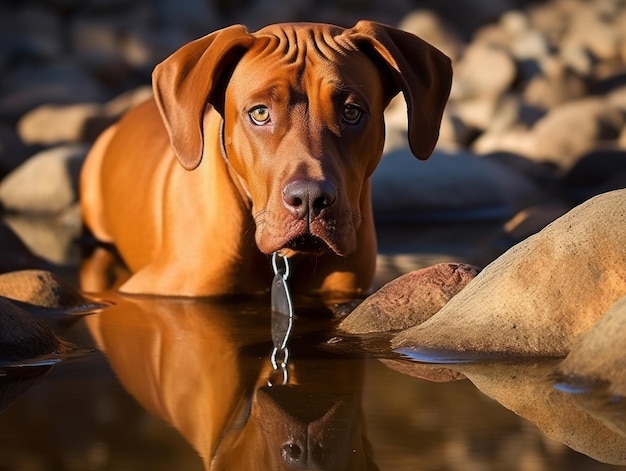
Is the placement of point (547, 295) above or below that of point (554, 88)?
above

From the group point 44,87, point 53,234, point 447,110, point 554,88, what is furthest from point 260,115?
point 554,88

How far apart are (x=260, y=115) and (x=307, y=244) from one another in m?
0.47

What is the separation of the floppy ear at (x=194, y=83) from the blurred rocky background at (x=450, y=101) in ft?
5.30

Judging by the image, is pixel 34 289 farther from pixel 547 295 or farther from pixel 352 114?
pixel 547 295

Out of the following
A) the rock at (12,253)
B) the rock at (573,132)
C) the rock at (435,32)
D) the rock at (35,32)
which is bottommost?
the rock at (435,32)

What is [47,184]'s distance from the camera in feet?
29.0

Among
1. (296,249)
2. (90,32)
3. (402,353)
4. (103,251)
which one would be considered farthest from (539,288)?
(90,32)

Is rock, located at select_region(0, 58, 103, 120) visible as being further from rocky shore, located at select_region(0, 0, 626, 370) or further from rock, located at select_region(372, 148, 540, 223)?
rock, located at select_region(372, 148, 540, 223)

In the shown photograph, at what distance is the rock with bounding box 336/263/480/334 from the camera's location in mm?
4309

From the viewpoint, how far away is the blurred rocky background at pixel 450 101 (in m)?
8.70

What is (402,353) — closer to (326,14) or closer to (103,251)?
(103,251)

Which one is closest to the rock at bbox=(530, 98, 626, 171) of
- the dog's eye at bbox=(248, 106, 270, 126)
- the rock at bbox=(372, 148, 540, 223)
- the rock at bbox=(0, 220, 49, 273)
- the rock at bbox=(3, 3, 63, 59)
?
the rock at bbox=(372, 148, 540, 223)

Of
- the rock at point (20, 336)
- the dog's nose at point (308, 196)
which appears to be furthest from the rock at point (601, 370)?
the rock at point (20, 336)

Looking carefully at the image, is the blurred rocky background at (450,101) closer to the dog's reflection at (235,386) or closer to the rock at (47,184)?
the rock at (47,184)
